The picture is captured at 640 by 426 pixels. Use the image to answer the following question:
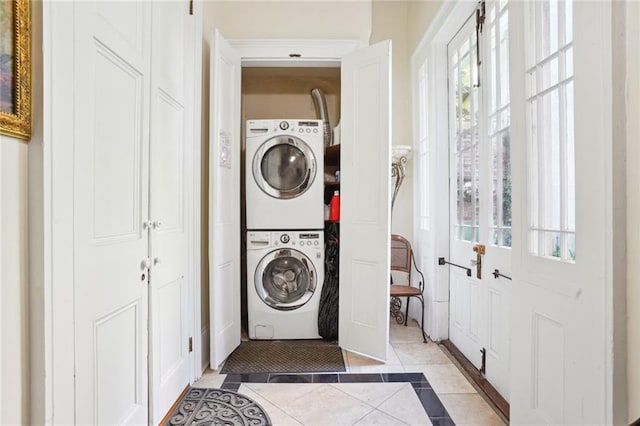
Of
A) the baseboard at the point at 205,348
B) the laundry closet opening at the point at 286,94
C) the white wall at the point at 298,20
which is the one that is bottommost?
the baseboard at the point at 205,348

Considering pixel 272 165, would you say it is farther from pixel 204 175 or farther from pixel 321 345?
pixel 321 345

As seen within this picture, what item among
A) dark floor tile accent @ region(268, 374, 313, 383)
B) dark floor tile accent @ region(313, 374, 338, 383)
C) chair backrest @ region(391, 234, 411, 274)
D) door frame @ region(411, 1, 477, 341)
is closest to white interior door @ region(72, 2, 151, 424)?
dark floor tile accent @ region(268, 374, 313, 383)

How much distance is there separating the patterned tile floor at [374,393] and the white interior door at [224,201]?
1.17 feet

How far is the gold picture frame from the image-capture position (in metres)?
0.85

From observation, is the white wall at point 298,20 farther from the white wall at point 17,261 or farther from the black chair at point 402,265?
the white wall at point 17,261

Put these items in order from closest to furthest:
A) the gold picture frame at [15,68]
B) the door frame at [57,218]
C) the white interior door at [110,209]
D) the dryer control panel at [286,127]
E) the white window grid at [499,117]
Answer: the gold picture frame at [15,68] → the door frame at [57,218] → the white interior door at [110,209] → the white window grid at [499,117] → the dryer control panel at [286,127]

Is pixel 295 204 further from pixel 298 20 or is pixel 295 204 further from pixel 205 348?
pixel 298 20

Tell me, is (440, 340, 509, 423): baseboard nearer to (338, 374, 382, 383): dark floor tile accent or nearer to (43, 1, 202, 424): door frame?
(338, 374, 382, 383): dark floor tile accent

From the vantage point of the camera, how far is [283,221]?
2.86 meters

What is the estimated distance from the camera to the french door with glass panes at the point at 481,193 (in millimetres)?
1923

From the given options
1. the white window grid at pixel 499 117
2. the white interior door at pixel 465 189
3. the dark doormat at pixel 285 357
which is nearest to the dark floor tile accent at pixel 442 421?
the white interior door at pixel 465 189

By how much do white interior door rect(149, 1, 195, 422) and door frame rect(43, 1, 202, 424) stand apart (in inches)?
21.6

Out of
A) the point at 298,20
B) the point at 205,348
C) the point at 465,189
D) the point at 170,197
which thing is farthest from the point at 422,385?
the point at 298,20

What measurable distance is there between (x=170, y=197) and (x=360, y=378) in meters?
1.60
